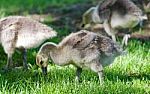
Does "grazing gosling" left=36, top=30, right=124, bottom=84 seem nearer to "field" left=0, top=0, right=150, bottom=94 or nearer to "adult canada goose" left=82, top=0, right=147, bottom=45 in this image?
"field" left=0, top=0, right=150, bottom=94

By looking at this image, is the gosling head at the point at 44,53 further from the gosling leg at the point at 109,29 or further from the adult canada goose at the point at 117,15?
the gosling leg at the point at 109,29

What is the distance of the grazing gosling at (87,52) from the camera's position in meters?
5.95

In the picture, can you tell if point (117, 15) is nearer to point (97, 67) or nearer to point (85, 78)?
point (85, 78)

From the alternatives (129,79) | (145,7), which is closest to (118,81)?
(129,79)

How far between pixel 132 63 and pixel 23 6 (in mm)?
7849

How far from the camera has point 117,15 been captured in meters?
8.29

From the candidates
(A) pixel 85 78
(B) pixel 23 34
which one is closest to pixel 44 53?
(A) pixel 85 78

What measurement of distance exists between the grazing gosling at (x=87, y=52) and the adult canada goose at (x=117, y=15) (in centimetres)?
210

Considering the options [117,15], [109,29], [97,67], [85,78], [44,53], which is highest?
[117,15]

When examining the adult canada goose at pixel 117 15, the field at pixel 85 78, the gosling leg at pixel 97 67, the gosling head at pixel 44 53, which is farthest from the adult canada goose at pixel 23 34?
the adult canada goose at pixel 117 15

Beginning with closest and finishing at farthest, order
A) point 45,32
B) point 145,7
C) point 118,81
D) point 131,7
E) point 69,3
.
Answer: point 118,81 < point 45,32 < point 131,7 < point 145,7 < point 69,3

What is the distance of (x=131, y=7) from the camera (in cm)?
818

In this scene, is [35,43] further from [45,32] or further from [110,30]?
[110,30]

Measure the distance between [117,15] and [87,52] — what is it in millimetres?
2430
